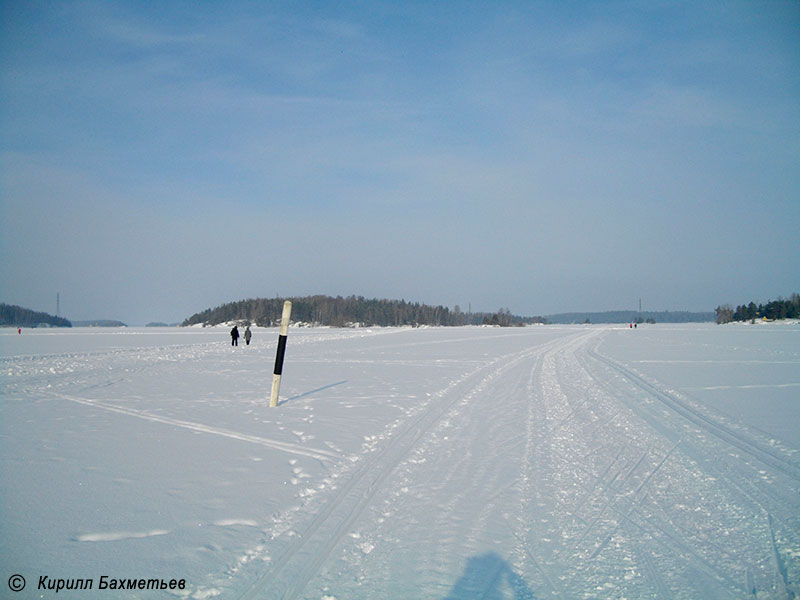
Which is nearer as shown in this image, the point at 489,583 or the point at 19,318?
the point at 489,583

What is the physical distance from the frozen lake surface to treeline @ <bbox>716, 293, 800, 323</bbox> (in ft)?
419

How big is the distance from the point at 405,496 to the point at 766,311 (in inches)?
5790

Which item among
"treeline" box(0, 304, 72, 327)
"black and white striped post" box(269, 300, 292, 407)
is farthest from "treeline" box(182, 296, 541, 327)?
"black and white striped post" box(269, 300, 292, 407)

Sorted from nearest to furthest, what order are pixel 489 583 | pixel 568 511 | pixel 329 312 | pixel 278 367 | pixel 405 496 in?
pixel 489 583 < pixel 568 511 < pixel 405 496 < pixel 278 367 < pixel 329 312

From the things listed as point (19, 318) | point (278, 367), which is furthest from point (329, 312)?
point (278, 367)

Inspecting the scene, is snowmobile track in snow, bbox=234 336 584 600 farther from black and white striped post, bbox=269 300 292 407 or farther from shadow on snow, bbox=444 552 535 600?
black and white striped post, bbox=269 300 292 407

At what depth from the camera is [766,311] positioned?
121000mm

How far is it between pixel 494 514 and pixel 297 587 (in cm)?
174

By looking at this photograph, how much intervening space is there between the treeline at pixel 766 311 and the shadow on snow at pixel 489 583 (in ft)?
432

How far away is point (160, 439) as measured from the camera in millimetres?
6195

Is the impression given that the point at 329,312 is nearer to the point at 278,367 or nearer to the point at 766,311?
the point at 766,311

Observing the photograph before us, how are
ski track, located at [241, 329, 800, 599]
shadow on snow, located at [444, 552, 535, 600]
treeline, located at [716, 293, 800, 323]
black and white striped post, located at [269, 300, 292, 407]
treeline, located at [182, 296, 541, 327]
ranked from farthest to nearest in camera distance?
treeline, located at [182, 296, 541, 327] → treeline, located at [716, 293, 800, 323] → black and white striped post, located at [269, 300, 292, 407] → ski track, located at [241, 329, 800, 599] → shadow on snow, located at [444, 552, 535, 600]

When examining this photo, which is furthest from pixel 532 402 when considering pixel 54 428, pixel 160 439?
pixel 54 428

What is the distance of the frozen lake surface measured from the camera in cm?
307
